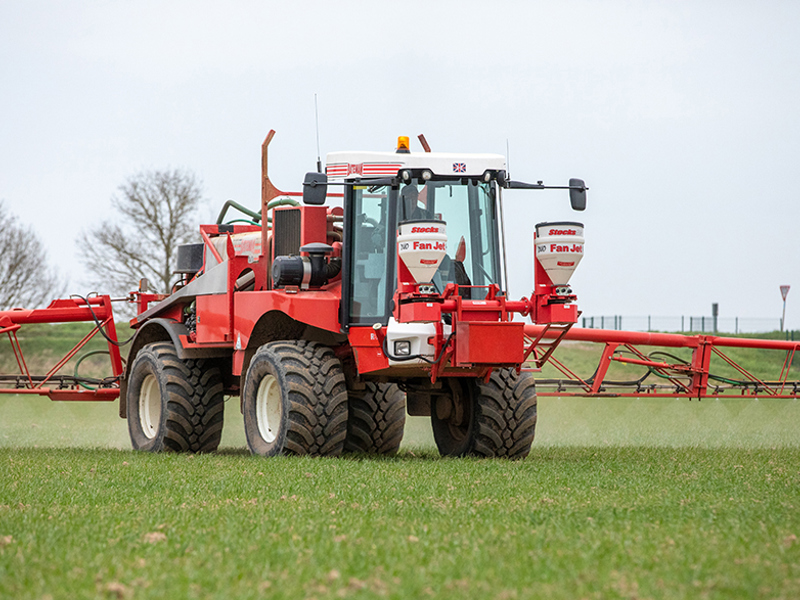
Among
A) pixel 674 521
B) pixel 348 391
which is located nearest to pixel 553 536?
pixel 674 521

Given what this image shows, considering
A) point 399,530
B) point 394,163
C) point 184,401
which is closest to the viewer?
point 399,530

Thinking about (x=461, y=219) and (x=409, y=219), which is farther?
(x=461, y=219)

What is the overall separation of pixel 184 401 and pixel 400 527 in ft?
21.4

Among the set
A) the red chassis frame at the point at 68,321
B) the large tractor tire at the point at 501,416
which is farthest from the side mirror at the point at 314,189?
the red chassis frame at the point at 68,321

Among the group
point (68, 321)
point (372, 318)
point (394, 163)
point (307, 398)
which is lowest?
point (307, 398)

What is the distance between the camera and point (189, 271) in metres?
13.2

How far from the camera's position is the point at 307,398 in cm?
967

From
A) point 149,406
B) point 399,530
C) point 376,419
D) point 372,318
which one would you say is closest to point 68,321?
point 149,406

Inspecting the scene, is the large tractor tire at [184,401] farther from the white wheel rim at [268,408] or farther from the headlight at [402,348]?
the headlight at [402,348]

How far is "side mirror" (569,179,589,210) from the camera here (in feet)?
32.4

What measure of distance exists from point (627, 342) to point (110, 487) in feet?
25.5

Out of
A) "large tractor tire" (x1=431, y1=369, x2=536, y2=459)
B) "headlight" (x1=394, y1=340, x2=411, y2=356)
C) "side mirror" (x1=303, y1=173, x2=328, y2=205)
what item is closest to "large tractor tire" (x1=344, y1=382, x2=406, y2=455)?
"large tractor tire" (x1=431, y1=369, x2=536, y2=459)

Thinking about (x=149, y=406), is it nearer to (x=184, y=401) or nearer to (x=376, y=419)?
(x=184, y=401)

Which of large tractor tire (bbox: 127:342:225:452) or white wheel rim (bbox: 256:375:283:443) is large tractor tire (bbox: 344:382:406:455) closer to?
white wheel rim (bbox: 256:375:283:443)
